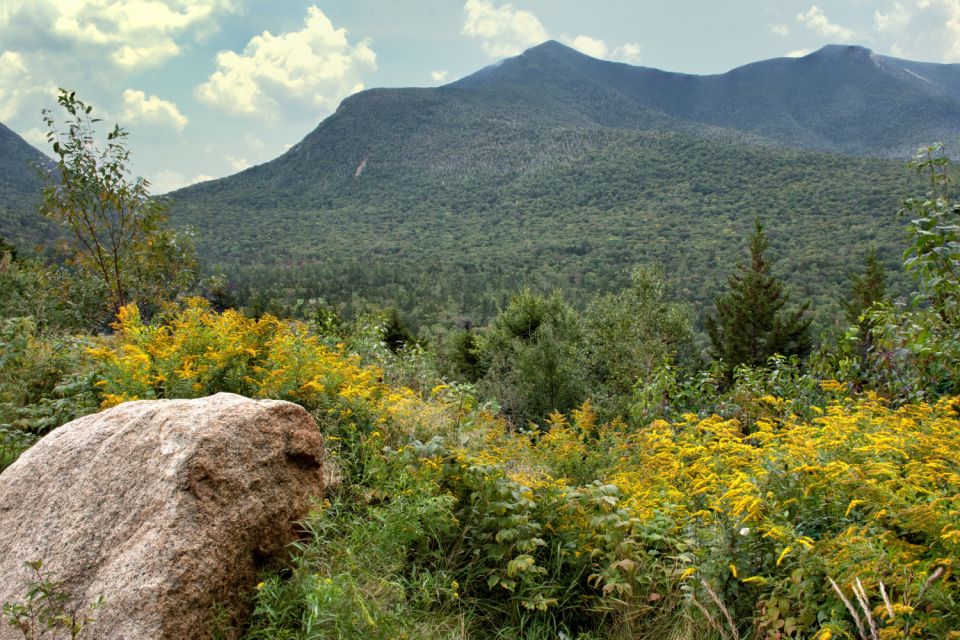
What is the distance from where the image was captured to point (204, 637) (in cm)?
243

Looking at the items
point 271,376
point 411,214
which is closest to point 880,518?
point 271,376

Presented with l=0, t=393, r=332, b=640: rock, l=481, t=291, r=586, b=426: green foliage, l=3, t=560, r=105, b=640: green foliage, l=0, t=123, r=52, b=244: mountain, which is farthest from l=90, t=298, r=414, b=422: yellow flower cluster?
l=0, t=123, r=52, b=244: mountain

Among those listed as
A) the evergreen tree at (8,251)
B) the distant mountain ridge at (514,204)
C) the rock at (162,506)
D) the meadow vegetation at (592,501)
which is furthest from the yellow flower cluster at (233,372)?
the distant mountain ridge at (514,204)

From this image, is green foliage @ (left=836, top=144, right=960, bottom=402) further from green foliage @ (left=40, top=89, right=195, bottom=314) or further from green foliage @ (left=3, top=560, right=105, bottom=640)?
green foliage @ (left=40, top=89, right=195, bottom=314)

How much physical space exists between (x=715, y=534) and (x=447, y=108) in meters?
189

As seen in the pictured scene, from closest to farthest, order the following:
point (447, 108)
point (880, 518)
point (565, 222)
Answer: point (880, 518) < point (565, 222) < point (447, 108)

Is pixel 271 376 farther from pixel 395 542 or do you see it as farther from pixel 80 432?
pixel 395 542

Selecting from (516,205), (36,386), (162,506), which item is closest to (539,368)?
(36,386)

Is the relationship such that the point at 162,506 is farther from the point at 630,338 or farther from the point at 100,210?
the point at 630,338

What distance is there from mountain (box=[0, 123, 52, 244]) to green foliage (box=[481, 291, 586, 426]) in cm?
4481

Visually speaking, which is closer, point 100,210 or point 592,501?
point 592,501

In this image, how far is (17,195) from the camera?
81.3 meters

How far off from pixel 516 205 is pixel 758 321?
10474cm

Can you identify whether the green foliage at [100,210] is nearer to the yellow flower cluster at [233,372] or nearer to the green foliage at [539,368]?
the yellow flower cluster at [233,372]
